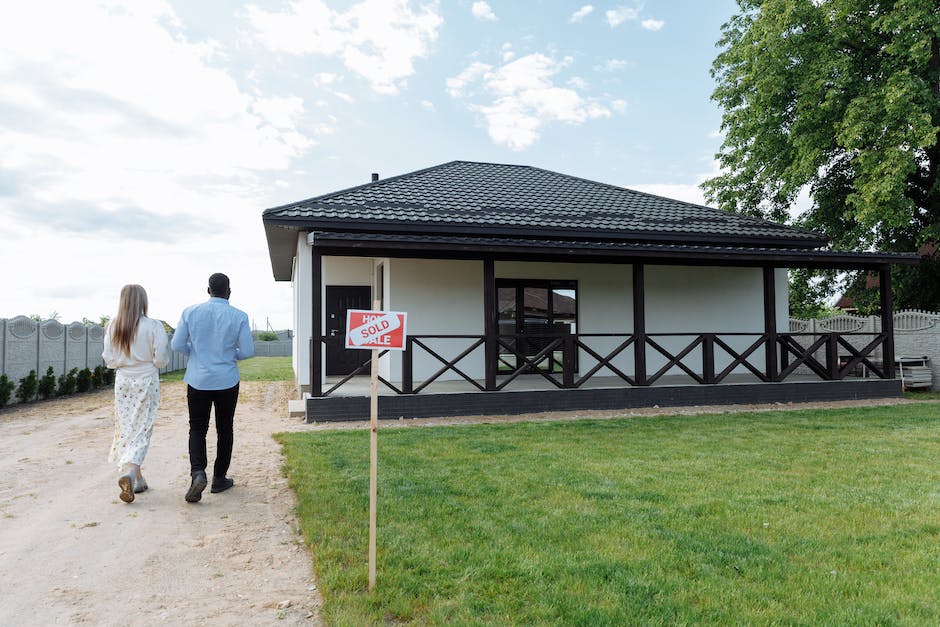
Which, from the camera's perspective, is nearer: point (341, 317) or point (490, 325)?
point (490, 325)

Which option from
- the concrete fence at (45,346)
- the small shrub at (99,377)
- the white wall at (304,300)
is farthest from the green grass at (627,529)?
the small shrub at (99,377)

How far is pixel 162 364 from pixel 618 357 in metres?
9.43

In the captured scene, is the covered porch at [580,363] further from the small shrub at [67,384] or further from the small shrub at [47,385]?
the small shrub at [67,384]

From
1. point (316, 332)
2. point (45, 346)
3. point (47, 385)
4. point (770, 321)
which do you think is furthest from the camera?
point (45, 346)

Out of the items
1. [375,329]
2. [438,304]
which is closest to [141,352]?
[375,329]

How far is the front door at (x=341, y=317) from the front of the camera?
13617 millimetres

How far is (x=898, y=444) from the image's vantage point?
22.5 ft

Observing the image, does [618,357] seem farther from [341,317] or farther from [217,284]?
[217,284]

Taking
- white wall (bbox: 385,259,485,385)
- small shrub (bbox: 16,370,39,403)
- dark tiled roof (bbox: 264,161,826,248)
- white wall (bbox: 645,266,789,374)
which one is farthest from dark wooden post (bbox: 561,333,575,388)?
small shrub (bbox: 16,370,39,403)

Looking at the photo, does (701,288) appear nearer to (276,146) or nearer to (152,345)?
(276,146)

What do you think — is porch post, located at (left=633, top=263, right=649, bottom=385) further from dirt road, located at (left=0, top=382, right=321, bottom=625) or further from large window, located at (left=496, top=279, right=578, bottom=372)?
dirt road, located at (left=0, top=382, right=321, bottom=625)

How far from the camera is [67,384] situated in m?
13.8

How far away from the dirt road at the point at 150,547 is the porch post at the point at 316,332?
6.51ft

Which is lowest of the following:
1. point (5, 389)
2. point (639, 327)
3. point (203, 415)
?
point (5, 389)
